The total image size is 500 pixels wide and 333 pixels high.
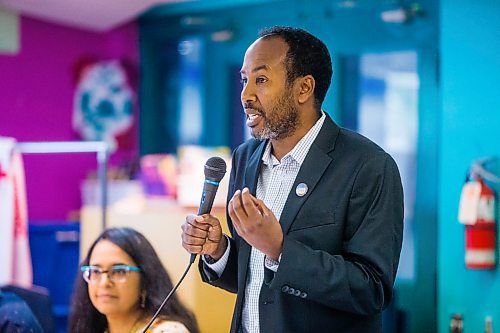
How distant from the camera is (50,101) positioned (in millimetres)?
4816

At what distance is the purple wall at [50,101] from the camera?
4582 millimetres

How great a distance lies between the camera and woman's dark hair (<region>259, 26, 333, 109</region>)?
4.54 feet

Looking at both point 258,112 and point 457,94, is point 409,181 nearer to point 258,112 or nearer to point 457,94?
point 457,94

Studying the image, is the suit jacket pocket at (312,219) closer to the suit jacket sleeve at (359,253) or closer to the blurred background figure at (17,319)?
the suit jacket sleeve at (359,253)

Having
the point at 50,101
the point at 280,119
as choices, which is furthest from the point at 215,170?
the point at 50,101

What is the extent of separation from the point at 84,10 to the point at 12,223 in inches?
77.5

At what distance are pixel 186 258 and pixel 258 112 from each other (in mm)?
1569

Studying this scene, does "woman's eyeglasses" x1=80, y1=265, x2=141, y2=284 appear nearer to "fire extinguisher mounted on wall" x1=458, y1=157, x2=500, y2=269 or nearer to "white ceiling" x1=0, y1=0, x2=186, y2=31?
"fire extinguisher mounted on wall" x1=458, y1=157, x2=500, y2=269

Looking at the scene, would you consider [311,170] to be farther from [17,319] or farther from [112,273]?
[17,319]

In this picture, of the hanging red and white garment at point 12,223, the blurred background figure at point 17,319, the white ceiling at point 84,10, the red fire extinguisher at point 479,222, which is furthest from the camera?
the white ceiling at point 84,10

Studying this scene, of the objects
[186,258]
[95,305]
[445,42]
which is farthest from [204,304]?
[445,42]

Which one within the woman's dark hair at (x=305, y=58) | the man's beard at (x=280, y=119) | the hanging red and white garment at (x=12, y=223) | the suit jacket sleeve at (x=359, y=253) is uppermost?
the woman's dark hair at (x=305, y=58)

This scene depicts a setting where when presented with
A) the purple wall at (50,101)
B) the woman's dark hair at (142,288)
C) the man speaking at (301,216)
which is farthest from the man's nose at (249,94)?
the purple wall at (50,101)

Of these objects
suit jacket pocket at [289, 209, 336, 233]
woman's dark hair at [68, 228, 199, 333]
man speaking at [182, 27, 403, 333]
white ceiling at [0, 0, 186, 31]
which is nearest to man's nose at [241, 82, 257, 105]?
man speaking at [182, 27, 403, 333]
